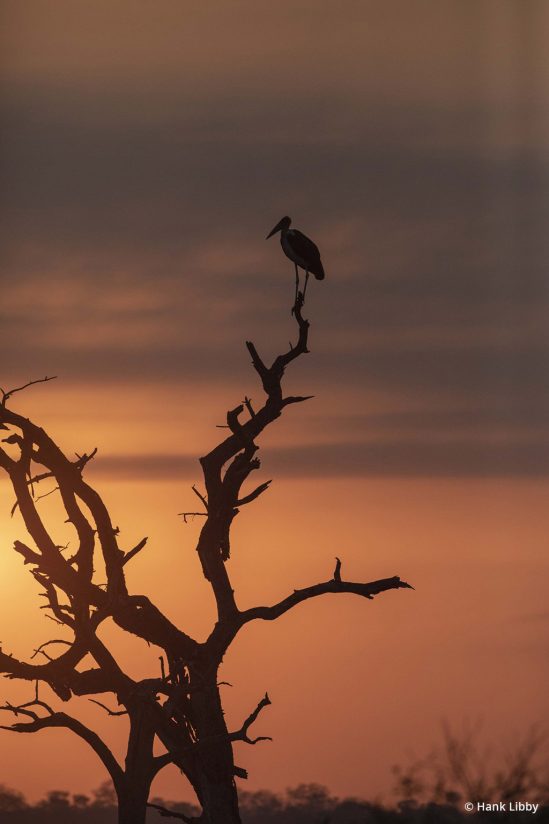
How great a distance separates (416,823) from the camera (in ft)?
64.0

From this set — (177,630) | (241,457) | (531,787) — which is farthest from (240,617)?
(531,787)

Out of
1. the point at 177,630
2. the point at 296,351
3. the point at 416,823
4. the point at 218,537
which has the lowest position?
the point at 416,823

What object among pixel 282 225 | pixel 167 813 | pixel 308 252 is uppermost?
pixel 282 225

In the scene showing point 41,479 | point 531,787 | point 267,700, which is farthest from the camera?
point 41,479

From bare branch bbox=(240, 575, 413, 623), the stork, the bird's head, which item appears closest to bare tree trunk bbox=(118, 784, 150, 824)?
bare branch bbox=(240, 575, 413, 623)

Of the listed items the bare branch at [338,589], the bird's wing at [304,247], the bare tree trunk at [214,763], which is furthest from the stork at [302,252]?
the bare tree trunk at [214,763]

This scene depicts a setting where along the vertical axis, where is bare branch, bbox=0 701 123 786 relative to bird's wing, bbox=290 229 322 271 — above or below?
below

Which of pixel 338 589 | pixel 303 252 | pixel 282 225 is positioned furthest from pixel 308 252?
pixel 338 589

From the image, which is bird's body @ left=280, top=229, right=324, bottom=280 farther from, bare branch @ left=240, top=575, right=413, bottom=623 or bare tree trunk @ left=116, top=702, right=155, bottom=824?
bare tree trunk @ left=116, top=702, right=155, bottom=824

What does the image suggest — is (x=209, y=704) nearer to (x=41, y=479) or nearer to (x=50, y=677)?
(x=50, y=677)

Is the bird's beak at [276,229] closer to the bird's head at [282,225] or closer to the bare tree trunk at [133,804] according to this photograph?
the bird's head at [282,225]

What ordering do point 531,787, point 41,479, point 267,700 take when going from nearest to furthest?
point 531,787 < point 267,700 < point 41,479

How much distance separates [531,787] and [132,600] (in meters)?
Result: 7.24

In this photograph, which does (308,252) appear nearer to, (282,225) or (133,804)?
(282,225)
